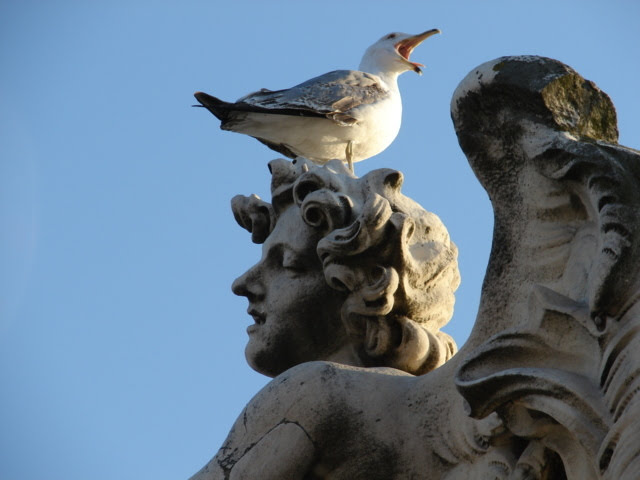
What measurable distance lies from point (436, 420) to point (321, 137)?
34.9ft

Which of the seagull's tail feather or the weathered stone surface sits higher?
the seagull's tail feather

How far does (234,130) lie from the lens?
14078mm

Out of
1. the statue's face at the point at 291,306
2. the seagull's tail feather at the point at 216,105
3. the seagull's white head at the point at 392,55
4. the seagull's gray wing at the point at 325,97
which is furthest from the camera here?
the seagull's white head at the point at 392,55

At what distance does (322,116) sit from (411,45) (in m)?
4.06

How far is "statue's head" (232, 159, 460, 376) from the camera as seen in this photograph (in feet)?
10.9

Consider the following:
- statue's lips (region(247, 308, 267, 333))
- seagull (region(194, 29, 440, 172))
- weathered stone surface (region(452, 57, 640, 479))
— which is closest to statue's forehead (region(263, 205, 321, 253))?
statue's lips (region(247, 308, 267, 333))

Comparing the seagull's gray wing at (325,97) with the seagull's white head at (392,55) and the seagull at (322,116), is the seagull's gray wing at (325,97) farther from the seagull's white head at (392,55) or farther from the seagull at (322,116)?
the seagull's white head at (392,55)

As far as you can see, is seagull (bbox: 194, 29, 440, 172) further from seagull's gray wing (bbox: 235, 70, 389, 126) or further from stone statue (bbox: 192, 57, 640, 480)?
stone statue (bbox: 192, 57, 640, 480)

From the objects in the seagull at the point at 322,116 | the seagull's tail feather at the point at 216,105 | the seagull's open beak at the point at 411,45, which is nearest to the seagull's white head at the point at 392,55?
the seagull's open beak at the point at 411,45

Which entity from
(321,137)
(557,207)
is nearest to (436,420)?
(557,207)

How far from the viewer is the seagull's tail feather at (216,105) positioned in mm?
13966

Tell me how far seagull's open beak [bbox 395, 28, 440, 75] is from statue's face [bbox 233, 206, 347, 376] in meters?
13.1

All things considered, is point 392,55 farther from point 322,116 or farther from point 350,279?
point 350,279

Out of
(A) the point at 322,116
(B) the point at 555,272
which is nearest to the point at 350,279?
(B) the point at 555,272
